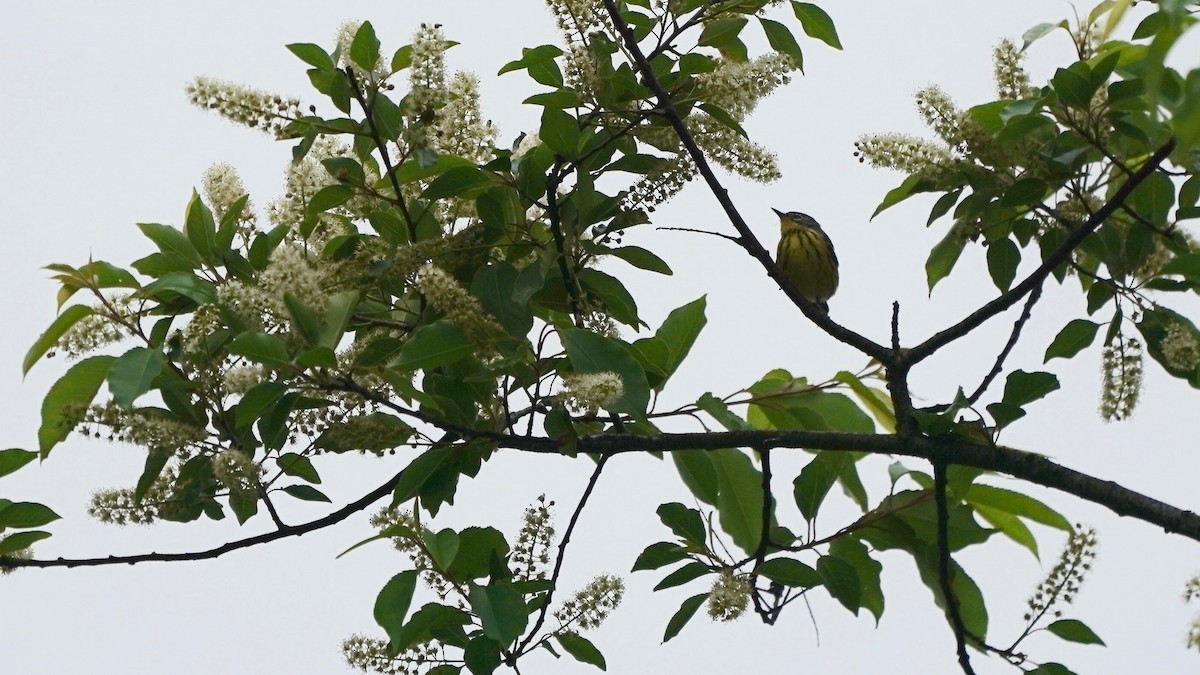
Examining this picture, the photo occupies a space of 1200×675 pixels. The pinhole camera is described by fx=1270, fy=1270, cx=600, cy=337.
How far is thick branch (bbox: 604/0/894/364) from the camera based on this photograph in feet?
8.06

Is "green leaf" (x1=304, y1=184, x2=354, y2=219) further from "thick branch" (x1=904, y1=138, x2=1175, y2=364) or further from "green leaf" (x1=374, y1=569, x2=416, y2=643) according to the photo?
"thick branch" (x1=904, y1=138, x2=1175, y2=364)

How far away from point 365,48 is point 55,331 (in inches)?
31.7

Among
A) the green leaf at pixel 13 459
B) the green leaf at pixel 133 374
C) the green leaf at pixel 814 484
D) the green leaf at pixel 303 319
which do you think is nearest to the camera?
the green leaf at pixel 303 319

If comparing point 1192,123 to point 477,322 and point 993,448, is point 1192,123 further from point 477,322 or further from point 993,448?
point 993,448

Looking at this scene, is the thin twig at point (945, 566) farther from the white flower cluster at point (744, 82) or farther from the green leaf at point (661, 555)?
the white flower cluster at point (744, 82)

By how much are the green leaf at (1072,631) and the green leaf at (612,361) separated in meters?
1.14

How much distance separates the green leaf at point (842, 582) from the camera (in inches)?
108

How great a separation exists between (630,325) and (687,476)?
382 mm

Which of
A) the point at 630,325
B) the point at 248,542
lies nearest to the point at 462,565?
the point at 248,542

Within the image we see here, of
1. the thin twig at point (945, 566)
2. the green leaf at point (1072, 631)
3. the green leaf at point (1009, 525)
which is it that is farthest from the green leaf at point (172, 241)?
the green leaf at point (1072, 631)

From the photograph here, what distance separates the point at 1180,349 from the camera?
2627 millimetres

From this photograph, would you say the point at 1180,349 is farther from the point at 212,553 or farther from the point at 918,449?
the point at 212,553

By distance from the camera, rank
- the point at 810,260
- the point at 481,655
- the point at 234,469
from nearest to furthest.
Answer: the point at 234,469
the point at 481,655
the point at 810,260

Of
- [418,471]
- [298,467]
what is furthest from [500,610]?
Answer: [298,467]
